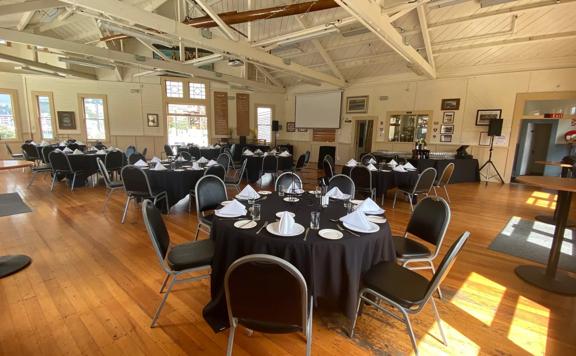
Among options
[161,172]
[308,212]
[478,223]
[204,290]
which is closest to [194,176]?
[161,172]

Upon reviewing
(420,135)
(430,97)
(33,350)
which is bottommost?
(33,350)

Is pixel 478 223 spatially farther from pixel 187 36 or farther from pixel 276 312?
pixel 187 36

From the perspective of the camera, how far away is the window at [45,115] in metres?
10.8

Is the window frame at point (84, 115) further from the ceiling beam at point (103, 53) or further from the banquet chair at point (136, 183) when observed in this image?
the banquet chair at point (136, 183)

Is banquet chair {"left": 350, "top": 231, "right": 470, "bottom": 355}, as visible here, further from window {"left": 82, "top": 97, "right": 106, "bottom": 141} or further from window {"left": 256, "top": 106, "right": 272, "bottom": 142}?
window {"left": 82, "top": 97, "right": 106, "bottom": 141}

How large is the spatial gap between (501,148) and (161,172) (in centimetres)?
979

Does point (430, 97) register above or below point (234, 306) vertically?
above

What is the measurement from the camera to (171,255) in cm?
219

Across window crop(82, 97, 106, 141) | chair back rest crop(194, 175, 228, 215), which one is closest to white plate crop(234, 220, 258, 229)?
chair back rest crop(194, 175, 228, 215)

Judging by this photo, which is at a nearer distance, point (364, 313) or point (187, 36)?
point (364, 313)

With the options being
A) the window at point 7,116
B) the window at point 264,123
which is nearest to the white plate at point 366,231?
the window at point 264,123

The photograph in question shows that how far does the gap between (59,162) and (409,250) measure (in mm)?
7316

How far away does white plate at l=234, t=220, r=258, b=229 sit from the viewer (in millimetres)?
1959

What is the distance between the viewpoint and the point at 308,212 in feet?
7.84
